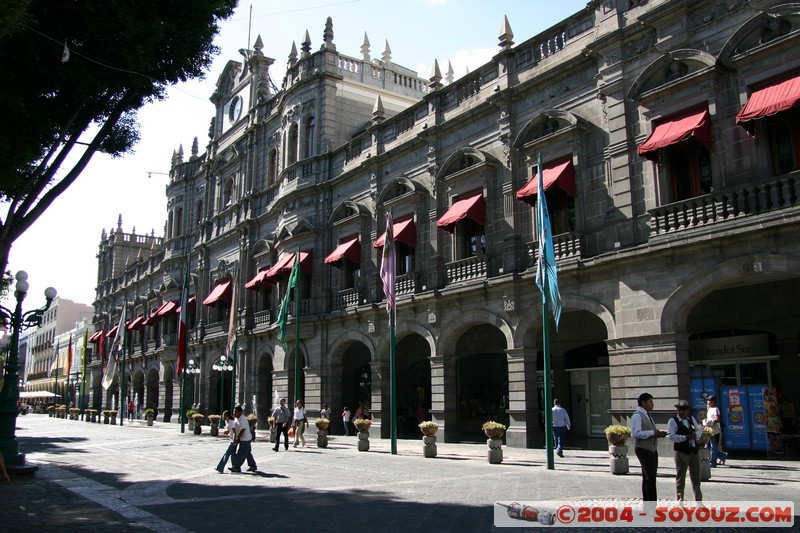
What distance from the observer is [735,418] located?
18734 mm

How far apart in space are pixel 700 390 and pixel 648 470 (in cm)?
1034

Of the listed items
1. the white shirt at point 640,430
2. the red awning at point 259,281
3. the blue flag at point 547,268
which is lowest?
the white shirt at point 640,430

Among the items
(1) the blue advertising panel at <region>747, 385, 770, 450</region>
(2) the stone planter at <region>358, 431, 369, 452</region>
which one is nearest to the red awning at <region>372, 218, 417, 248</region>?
(2) the stone planter at <region>358, 431, 369, 452</region>

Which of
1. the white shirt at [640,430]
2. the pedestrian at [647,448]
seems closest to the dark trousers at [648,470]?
the pedestrian at [647,448]

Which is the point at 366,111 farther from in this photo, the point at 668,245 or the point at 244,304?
the point at 668,245

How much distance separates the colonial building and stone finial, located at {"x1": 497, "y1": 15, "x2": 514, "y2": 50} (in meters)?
0.04

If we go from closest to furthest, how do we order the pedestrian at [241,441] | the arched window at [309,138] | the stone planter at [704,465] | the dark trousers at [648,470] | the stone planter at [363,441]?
the dark trousers at [648,470], the stone planter at [704,465], the pedestrian at [241,441], the stone planter at [363,441], the arched window at [309,138]

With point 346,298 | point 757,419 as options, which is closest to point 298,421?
point 346,298

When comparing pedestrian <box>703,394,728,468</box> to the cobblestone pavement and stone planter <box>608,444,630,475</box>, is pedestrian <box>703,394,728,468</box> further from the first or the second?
stone planter <box>608,444,630,475</box>

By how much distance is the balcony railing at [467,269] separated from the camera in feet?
78.4

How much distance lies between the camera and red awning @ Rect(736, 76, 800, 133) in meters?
15.6

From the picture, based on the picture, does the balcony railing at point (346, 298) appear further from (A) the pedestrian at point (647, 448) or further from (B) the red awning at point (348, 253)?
(A) the pedestrian at point (647, 448)

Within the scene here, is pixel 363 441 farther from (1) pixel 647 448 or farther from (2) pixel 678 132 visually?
(1) pixel 647 448

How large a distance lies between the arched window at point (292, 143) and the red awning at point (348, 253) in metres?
7.67
